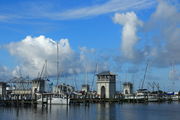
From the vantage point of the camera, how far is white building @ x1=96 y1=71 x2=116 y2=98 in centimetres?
15525

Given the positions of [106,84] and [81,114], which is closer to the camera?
[81,114]

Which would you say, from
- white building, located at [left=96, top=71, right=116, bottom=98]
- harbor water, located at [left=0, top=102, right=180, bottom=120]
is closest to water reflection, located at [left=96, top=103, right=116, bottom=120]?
harbor water, located at [left=0, top=102, right=180, bottom=120]

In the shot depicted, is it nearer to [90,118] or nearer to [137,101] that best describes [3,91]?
[137,101]

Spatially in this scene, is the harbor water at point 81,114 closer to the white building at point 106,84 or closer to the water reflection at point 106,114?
the water reflection at point 106,114

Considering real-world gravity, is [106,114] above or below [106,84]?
below

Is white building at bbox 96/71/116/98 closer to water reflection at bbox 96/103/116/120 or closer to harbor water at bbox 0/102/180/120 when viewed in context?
water reflection at bbox 96/103/116/120

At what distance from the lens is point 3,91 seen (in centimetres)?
18712

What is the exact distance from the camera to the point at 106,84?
15625cm

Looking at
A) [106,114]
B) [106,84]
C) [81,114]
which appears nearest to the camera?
[106,114]

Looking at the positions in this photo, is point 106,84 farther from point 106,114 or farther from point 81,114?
point 106,114

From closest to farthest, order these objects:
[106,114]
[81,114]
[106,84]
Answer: [106,114] → [81,114] → [106,84]

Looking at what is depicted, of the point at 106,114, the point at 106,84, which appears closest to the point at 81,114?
the point at 106,114

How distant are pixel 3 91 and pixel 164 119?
5151 inches

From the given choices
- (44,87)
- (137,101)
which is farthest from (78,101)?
(44,87)
